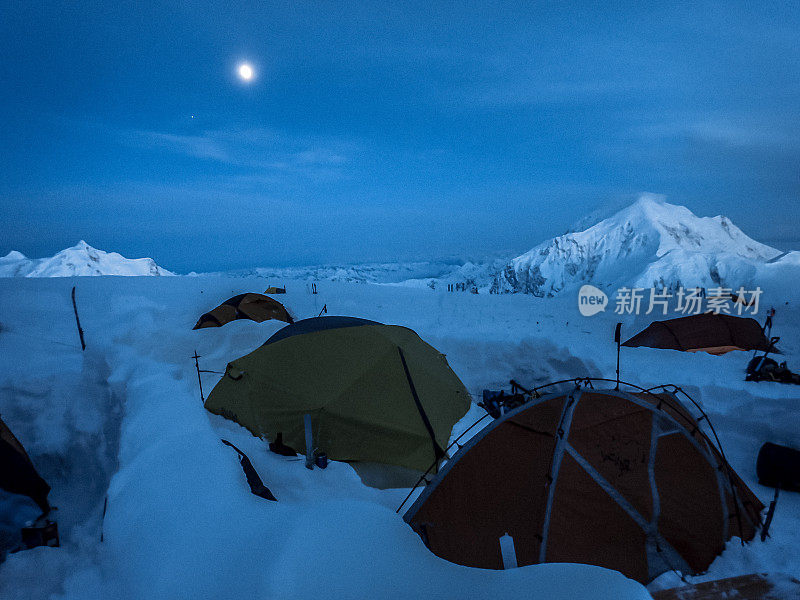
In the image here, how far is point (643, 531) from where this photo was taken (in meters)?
3.41

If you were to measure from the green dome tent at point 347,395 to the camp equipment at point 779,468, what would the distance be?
402 centimetres

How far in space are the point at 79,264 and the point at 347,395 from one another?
498 feet

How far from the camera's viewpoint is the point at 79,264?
11875cm

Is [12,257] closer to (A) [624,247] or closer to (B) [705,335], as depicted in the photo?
(B) [705,335]

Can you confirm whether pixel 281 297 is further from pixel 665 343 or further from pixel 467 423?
pixel 665 343

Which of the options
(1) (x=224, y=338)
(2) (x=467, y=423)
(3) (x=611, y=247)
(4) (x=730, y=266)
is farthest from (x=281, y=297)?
(3) (x=611, y=247)

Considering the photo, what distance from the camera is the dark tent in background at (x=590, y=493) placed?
11.0 ft

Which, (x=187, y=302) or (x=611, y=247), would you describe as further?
(x=611, y=247)

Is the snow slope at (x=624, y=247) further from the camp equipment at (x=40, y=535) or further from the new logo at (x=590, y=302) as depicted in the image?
the camp equipment at (x=40, y=535)

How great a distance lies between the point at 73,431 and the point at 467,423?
6.23 m

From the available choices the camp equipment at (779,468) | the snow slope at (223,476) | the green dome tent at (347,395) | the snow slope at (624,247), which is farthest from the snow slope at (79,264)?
the snow slope at (624,247)

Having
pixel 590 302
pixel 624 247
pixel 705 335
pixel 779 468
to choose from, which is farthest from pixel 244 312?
pixel 624 247

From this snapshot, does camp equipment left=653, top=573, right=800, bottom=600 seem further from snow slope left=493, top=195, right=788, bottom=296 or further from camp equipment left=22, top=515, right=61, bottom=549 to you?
snow slope left=493, top=195, right=788, bottom=296

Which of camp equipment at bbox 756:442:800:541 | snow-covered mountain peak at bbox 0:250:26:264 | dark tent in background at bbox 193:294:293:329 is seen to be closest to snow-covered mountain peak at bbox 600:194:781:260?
dark tent in background at bbox 193:294:293:329
